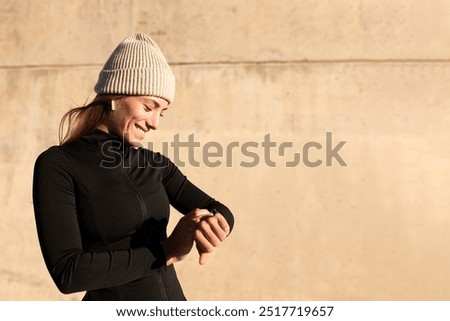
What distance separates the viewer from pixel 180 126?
3.53 m

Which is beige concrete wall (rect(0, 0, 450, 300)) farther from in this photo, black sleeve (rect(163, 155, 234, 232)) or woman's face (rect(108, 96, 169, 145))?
woman's face (rect(108, 96, 169, 145))

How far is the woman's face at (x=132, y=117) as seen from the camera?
57.3 inches

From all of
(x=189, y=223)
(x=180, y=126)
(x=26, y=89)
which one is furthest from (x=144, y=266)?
(x=26, y=89)

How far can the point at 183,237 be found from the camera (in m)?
1.28

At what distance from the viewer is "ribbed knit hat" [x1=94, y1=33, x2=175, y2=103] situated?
1.46 meters

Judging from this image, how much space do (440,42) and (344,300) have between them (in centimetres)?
189

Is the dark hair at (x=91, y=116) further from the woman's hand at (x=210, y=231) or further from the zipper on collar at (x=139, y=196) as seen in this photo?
the woman's hand at (x=210, y=231)

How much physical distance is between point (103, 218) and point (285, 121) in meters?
2.32

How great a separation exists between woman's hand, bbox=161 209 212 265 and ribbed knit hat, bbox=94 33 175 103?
42 cm

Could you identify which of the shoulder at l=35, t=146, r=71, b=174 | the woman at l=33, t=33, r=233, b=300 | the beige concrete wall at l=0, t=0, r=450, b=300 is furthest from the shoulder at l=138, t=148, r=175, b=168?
the beige concrete wall at l=0, t=0, r=450, b=300

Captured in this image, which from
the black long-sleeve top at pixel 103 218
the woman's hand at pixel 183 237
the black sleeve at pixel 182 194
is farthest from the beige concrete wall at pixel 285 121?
the woman's hand at pixel 183 237

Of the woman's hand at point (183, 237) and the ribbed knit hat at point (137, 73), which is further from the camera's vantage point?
the ribbed knit hat at point (137, 73)

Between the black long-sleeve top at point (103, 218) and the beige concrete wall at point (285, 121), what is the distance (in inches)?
72.6

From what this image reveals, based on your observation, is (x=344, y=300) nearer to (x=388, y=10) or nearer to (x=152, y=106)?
(x=388, y=10)
